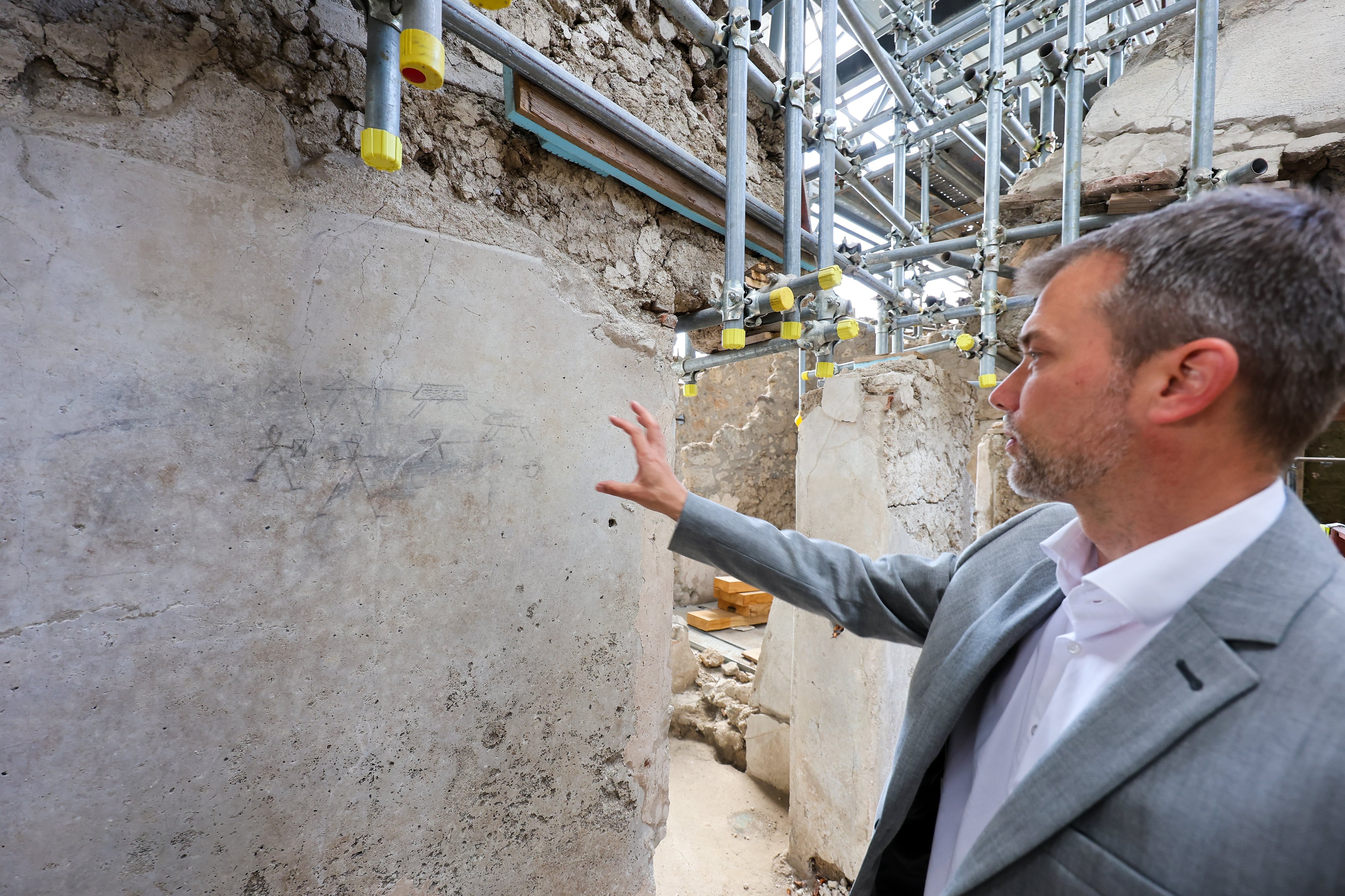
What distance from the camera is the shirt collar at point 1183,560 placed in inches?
27.9

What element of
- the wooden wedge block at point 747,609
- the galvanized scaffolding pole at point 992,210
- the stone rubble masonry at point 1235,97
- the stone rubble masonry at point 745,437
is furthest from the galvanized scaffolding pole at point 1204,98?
the stone rubble masonry at point 745,437

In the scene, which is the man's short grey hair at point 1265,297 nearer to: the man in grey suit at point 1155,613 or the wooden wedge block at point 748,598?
the man in grey suit at point 1155,613

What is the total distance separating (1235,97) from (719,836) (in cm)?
536

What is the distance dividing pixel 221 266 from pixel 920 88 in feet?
15.1

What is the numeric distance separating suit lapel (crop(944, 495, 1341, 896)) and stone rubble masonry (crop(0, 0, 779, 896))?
104 cm

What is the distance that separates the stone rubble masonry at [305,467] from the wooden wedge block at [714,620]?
513 centimetres

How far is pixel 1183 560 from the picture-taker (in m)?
0.73

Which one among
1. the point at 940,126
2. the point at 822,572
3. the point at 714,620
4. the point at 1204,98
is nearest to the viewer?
the point at 822,572

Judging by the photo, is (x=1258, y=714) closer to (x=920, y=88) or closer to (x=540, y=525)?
(x=540, y=525)

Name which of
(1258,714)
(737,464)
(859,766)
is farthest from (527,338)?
→ (737,464)

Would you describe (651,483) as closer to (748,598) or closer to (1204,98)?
(1204,98)

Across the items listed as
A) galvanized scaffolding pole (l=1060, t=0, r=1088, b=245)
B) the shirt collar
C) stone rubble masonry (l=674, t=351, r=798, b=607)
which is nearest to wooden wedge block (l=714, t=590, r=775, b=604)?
stone rubble masonry (l=674, t=351, r=798, b=607)

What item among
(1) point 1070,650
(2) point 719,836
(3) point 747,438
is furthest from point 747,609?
(1) point 1070,650

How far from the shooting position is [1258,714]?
588 mm
